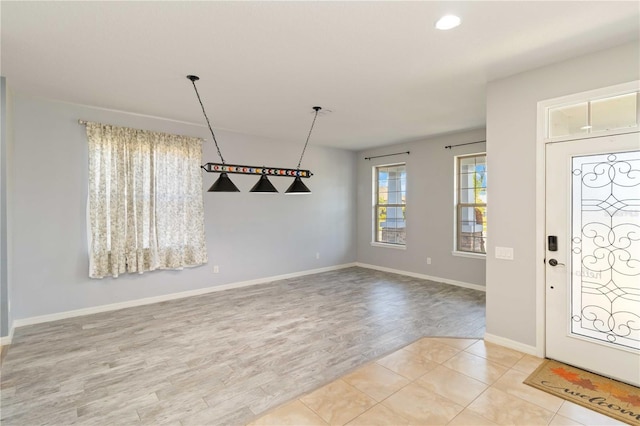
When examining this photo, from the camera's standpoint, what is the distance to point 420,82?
3590mm

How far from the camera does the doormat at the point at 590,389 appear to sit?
234cm

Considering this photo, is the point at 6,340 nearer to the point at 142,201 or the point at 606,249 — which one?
the point at 142,201

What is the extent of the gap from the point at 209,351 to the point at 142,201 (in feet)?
8.90

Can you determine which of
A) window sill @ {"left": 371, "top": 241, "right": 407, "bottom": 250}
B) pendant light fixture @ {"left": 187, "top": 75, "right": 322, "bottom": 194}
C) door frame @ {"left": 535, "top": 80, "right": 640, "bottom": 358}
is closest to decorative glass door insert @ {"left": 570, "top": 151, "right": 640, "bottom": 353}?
door frame @ {"left": 535, "top": 80, "right": 640, "bottom": 358}

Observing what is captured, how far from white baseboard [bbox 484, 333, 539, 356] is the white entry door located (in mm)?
131

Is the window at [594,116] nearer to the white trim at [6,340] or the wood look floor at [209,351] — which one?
the wood look floor at [209,351]

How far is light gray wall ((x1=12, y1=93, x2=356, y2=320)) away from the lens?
13.5ft

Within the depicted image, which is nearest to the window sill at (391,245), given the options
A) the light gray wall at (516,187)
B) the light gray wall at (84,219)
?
the light gray wall at (84,219)

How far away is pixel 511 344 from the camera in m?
3.34

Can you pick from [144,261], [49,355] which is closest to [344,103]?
[144,261]

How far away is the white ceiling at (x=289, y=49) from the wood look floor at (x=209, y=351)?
2909 mm

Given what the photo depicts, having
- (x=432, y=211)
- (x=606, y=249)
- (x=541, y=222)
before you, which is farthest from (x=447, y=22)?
(x=432, y=211)

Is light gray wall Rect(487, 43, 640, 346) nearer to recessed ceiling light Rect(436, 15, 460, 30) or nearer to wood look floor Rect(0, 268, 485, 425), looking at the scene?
wood look floor Rect(0, 268, 485, 425)

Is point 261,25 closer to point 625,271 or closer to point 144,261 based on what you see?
point 625,271
